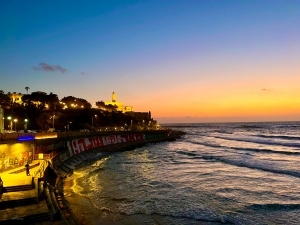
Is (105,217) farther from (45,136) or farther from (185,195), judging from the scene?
(45,136)

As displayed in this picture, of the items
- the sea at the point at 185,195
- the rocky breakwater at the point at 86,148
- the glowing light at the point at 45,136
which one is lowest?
the sea at the point at 185,195

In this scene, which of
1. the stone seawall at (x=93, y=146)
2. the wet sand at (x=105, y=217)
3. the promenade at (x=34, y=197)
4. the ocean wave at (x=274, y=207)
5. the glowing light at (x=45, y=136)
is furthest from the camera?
the stone seawall at (x=93, y=146)

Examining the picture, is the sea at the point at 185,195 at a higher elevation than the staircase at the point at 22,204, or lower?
lower

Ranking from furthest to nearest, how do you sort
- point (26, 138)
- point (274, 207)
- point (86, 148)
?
point (86, 148) → point (26, 138) → point (274, 207)

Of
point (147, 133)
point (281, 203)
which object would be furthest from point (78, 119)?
point (281, 203)

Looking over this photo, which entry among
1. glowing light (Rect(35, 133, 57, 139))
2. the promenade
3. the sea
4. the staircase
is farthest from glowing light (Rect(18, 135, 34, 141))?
the staircase

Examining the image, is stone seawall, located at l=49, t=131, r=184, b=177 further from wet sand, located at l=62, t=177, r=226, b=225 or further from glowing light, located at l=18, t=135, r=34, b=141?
wet sand, located at l=62, t=177, r=226, b=225

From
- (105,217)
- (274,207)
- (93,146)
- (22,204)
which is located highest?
(93,146)

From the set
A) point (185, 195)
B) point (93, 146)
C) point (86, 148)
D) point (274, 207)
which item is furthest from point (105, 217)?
point (93, 146)

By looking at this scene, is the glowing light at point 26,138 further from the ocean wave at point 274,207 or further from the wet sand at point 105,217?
the ocean wave at point 274,207

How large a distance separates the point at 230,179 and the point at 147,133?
213 ft

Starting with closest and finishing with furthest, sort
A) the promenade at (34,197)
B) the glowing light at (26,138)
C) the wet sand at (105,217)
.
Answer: the promenade at (34,197), the wet sand at (105,217), the glowing light at (26,138)

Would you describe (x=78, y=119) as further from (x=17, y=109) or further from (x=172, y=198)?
(x=172, y=198)

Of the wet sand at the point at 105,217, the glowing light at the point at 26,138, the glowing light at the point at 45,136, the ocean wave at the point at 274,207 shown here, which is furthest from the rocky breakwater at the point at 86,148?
the ocean wave at the point at 274,207
